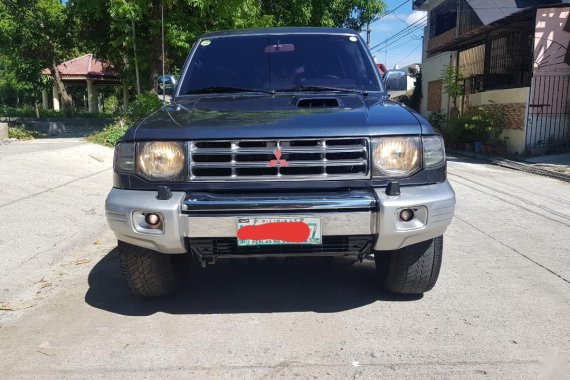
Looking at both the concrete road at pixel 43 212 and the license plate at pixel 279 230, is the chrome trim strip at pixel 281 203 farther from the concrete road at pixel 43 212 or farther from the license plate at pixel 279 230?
the concrete road at pixel 43 212

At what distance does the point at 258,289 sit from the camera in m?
4.08

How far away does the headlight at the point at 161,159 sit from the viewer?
3.18 meters

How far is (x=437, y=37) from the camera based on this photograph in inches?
971

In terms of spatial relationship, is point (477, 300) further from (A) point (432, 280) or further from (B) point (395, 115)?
(B) point (395, 115)

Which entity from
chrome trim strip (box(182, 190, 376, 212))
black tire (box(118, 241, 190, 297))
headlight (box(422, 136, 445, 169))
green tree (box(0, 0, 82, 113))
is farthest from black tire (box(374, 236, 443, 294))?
green tree (box(0, 0, 82, 113))

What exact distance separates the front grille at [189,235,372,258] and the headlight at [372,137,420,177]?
1.41 feet

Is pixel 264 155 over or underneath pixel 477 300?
over

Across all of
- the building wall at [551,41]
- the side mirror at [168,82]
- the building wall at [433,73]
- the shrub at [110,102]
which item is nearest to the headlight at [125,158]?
the side mirror at [168,82]

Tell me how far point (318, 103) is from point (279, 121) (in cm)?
55

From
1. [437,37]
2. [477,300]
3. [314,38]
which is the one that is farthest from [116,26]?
[437,37]

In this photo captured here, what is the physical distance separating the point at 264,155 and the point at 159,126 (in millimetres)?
700

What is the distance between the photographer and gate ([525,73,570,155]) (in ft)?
45.2

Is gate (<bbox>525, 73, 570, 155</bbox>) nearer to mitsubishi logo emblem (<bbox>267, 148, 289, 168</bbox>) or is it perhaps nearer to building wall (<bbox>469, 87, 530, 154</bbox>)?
building wall (<bbox>469, 87, 530, 154</bbox>)

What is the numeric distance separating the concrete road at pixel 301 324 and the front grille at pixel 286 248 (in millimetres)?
507
